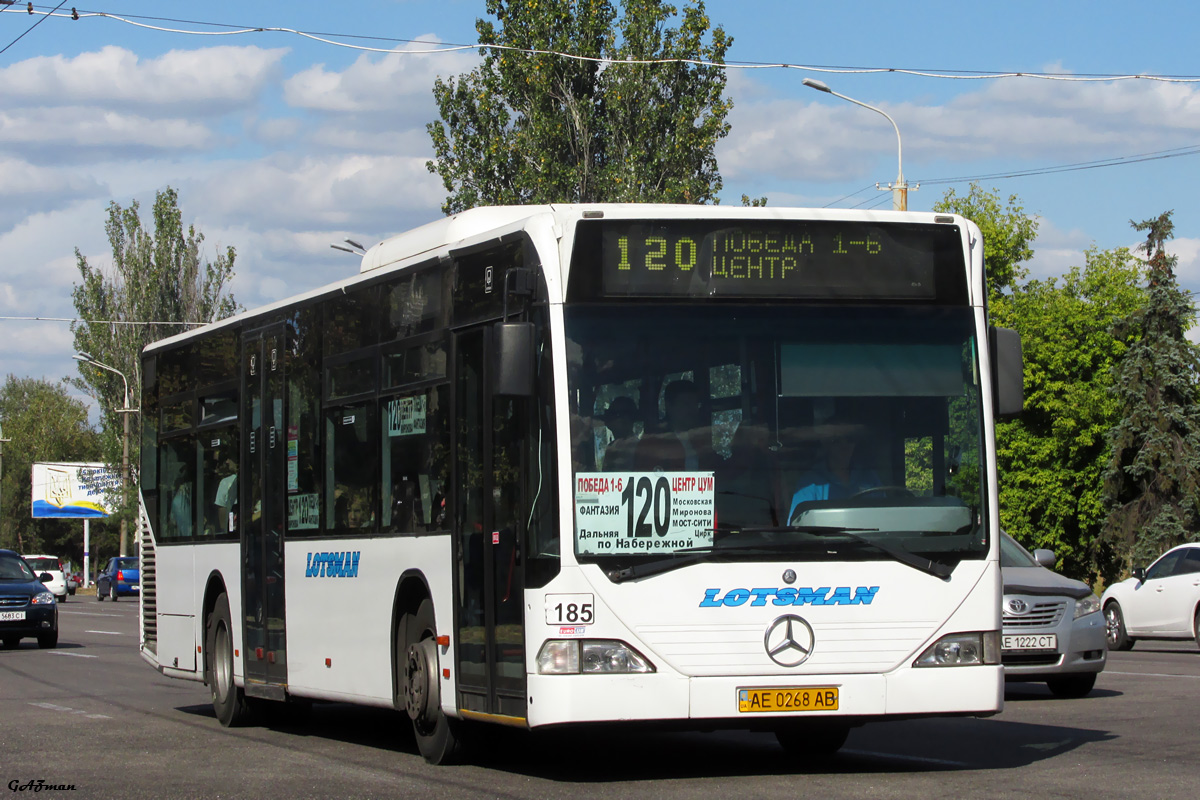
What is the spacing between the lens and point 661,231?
30.6 feet

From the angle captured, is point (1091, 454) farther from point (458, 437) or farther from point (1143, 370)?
point (458, 437)

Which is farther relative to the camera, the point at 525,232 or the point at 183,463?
the point at 183,463

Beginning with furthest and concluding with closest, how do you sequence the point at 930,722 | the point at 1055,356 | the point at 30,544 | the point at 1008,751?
the point at 30,544, the point at 1055,356, the point at 930,722, the point at 1008,751

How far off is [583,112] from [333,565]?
30.7m

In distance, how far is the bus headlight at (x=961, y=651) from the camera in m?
9.12

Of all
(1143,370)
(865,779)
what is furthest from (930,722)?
(1143,370)

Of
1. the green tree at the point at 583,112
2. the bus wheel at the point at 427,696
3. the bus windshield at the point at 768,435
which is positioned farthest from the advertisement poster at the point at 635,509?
the green tree at the point at 583,112

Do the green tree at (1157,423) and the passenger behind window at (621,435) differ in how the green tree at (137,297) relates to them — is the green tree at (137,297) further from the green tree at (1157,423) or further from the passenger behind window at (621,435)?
the passenger behind window at (621,435)

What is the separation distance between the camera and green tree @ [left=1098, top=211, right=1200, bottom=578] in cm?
5159

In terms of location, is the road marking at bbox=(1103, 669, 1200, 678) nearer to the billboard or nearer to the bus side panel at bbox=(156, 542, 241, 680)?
the bus side panel at bbox=(156, 542, 241, 680)

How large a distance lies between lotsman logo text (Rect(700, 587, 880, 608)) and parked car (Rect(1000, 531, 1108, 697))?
6419mm

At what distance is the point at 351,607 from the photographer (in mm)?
11664

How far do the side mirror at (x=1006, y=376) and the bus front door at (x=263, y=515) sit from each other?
5.88 meters

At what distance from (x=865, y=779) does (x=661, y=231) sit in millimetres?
3147
